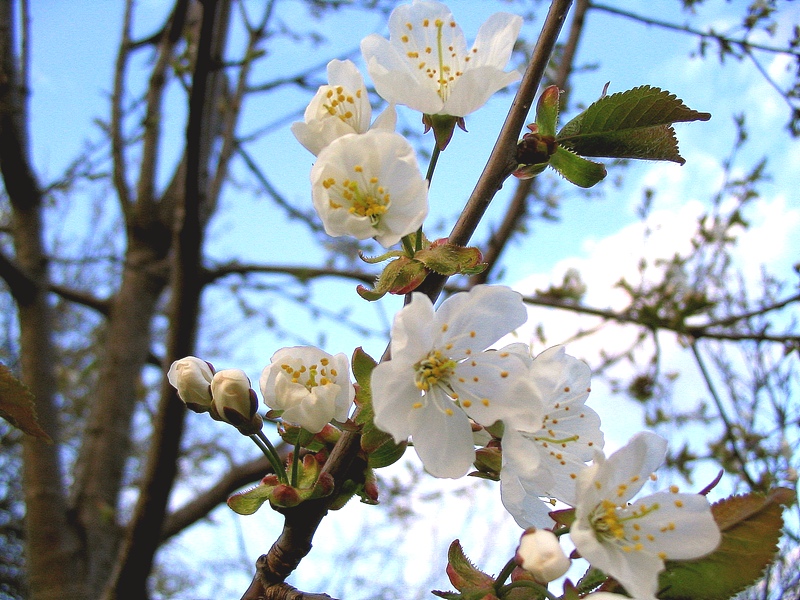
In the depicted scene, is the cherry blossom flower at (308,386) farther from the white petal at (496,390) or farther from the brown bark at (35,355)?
the brown bark at (35,355)

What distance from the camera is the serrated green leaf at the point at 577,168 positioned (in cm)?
79

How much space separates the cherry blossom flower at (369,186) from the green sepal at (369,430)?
13 cm

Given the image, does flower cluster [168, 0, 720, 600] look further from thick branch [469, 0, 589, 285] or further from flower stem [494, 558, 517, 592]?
thick branch [469, 0, 589, 285]

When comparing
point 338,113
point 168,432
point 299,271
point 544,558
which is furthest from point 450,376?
point 299,271

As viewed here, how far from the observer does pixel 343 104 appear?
84 cm

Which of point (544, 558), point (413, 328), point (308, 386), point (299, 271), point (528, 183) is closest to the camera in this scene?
point (544, 558)

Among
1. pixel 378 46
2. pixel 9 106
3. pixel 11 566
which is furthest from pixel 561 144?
pixel 11 566

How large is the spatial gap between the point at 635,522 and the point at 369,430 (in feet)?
0.97

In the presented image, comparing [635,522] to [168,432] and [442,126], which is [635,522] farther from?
[168,432]

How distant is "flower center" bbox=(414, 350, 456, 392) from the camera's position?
74 centimetres

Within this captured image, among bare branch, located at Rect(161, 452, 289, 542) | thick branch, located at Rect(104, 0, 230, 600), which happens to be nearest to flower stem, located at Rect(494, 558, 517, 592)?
thick branch, located at Rect(104, 0, 230, 600)

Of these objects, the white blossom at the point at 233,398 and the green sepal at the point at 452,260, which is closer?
the green sepal at the point at 452,260

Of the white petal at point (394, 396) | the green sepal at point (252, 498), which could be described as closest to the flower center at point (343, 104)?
the white petal at point (394, 396)

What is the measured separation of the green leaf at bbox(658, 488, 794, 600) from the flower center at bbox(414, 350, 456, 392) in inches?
11.9
